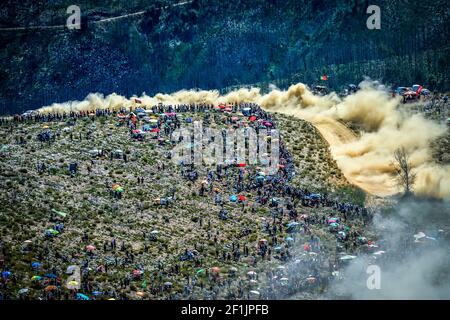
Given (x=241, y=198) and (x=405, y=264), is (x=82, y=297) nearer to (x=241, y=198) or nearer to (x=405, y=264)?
(x=241, y=198)

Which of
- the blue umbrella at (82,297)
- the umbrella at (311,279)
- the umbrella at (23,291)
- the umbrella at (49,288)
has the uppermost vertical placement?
the umbrella at (311,279)

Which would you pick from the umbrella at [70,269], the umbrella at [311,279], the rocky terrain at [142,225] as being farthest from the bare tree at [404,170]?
the umbrella at [70,269]

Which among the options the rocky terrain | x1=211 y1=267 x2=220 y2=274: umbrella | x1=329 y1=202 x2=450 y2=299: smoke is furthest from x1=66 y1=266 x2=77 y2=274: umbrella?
x1=329 y1=202 x2=450 y2=299: smoke

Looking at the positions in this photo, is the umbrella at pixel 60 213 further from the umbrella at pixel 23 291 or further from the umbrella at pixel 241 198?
the umbrella at pixel 241 198

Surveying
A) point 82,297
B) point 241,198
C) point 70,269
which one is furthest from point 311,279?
point 70,269

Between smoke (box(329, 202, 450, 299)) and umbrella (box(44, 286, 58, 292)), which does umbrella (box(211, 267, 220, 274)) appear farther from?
umbrella (box(44, 286, 58, 292))

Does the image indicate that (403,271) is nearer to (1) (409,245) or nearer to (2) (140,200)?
(1) (409,245)
